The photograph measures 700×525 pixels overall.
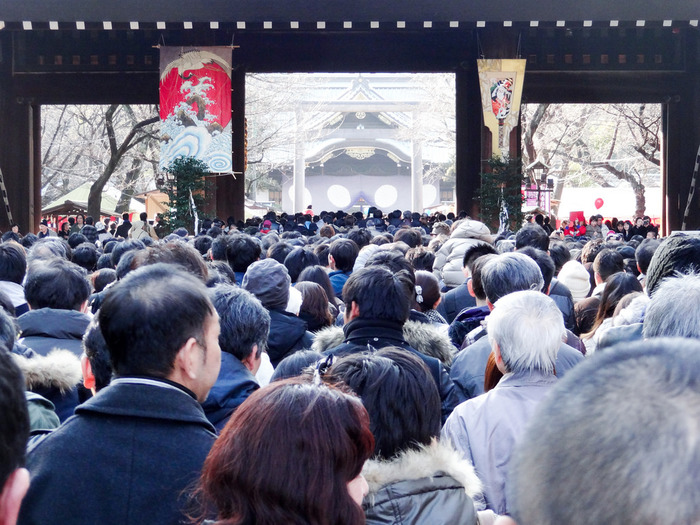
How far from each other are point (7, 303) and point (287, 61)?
1442 centimetres

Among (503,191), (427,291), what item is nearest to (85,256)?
(427,291)

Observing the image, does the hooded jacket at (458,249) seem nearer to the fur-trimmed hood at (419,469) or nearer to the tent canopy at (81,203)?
the fur-trimmed hood at (419,469)

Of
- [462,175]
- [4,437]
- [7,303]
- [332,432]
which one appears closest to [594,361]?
[332,432]

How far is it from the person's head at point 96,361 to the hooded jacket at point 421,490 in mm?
1042

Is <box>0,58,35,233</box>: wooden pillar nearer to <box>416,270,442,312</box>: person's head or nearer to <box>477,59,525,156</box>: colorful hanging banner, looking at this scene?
<box>477,59,525,156</box>: colorful hanging banner

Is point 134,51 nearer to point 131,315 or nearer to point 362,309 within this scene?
point 362,309

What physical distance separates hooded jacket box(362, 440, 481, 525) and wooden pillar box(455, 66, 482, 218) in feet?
51.4

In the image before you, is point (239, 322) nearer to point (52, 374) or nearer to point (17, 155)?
point (52, 374)

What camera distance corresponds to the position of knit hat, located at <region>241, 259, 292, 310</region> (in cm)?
422

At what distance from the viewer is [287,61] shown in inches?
687

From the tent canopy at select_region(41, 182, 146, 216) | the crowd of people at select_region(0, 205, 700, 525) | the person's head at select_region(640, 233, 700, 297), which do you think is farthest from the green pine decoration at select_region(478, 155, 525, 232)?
the tent canopy at select_region(41, 182, 146, 216)

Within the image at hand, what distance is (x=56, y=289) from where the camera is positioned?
3.79 meters

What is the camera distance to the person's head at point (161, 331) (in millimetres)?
2033

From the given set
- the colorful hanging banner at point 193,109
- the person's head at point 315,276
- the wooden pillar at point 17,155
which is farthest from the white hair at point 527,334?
the wooden pillar at point 17,155
